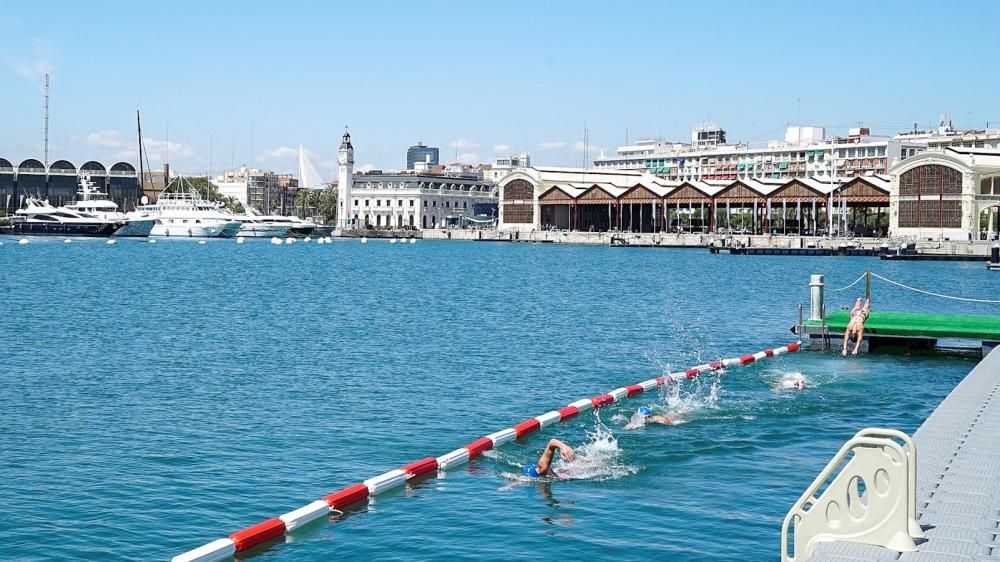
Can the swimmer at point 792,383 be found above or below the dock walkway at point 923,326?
below

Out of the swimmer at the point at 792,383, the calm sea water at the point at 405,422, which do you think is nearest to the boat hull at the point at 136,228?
the calm sea water at the point at 405,422

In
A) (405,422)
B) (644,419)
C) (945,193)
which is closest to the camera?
(644,419)

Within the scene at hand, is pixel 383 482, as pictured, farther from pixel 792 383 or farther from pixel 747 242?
pixel 747 242

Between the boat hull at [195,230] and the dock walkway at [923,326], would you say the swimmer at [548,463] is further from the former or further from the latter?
the boat hull at [195,230]

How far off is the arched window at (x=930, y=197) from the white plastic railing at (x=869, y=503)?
452ft

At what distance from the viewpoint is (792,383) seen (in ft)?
102

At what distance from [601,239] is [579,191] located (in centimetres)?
1008

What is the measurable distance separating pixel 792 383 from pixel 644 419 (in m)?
7.22

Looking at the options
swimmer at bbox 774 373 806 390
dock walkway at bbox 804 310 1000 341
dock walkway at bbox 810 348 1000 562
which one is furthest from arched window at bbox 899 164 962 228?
dock walkway at bbox 810 348 1000 562

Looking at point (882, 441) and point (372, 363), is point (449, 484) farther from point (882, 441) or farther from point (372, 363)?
point (372, 363)

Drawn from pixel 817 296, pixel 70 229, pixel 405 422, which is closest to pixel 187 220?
pixel 70 229

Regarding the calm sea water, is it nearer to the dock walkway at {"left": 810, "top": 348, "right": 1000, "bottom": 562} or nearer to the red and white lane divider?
the red and white lane divider

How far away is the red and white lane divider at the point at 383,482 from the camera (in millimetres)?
16000

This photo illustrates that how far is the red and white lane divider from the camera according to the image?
16.0 meters
